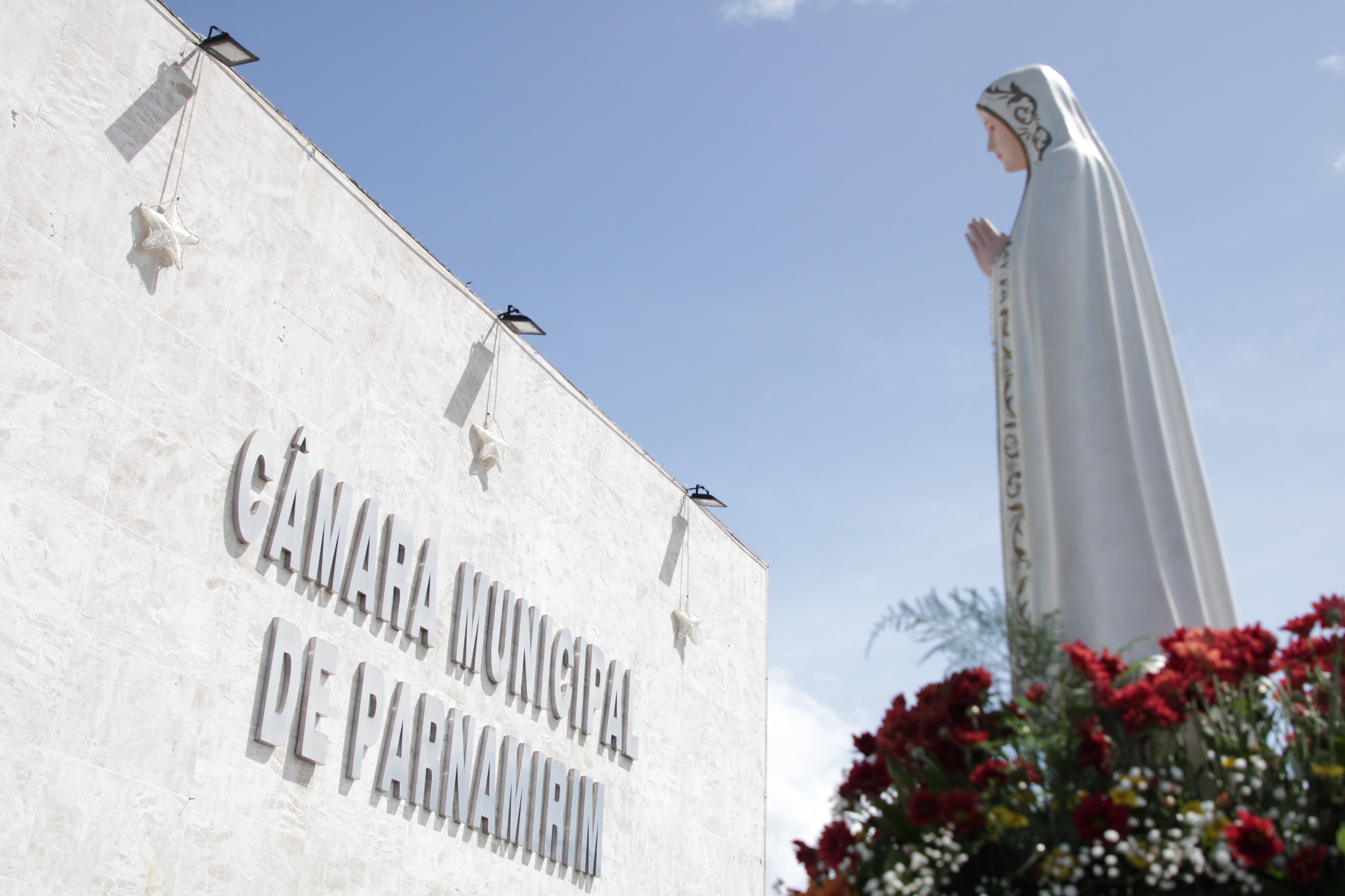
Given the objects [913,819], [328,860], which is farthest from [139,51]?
[913,819]

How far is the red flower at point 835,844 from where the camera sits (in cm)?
321

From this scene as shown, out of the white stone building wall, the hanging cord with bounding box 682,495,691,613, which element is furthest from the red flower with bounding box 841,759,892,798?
the hanging cord with bounding box 682,495,691,613

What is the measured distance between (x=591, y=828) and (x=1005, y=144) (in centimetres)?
1146

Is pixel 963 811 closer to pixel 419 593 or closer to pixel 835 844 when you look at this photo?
pixel 835 844

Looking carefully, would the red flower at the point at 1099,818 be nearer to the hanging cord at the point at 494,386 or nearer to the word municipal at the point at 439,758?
the word municipal at the point at 439,758

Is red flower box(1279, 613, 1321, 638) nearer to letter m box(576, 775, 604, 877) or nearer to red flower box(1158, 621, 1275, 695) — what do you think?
red flower box(1158, 621, 1275, 695)

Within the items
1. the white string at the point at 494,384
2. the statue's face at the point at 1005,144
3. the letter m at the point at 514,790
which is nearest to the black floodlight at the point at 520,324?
the white string at the point at 494,384

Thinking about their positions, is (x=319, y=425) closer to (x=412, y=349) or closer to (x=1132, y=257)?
(x=412, y=349)

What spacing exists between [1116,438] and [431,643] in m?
9.61

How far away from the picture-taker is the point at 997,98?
16.5 feet

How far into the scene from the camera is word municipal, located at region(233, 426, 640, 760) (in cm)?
1079

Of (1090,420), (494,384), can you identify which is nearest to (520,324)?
(494,384)

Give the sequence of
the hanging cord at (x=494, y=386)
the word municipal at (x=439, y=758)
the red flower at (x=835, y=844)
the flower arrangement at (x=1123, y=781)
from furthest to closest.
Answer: the hanging cord at (x=494, y=386), the word municipal at (x=439, y=758), the red flower at (x=835, y=844), the flower arrangement at (x=1123, y=781)

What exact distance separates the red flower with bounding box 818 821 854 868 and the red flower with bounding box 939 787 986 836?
40 cm
